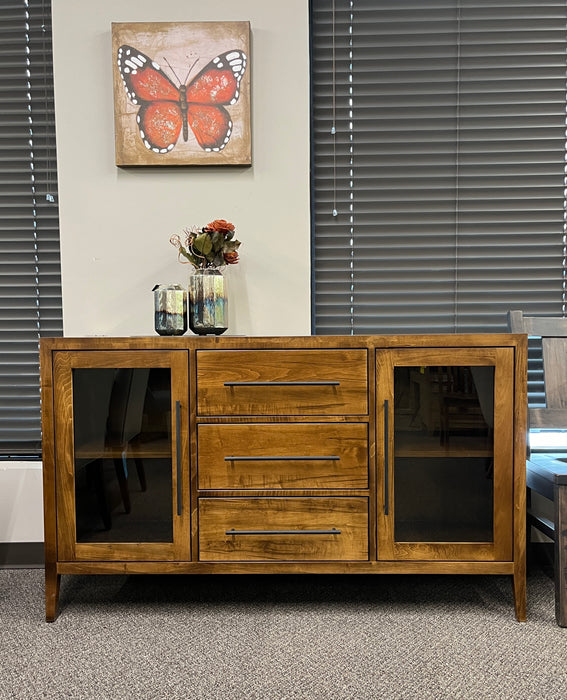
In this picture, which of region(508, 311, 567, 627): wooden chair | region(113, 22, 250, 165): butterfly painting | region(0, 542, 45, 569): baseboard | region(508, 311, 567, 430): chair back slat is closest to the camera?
region(508, 311, 567, 627): wooden chair

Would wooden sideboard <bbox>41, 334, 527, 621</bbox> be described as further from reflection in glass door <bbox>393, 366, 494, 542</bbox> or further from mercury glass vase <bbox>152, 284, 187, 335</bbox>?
mercury glass vase <bbox>152, 284, 187, 335</bbox>

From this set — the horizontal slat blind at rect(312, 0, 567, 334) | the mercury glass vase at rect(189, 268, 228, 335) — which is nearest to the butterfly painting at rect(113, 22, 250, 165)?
the horizontal slat blind at rect(312, 0, 567, 334)

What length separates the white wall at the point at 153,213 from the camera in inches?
73.9

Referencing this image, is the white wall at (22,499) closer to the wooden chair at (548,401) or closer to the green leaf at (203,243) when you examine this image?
the green leaf at (203,243)

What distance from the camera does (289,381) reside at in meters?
1.48

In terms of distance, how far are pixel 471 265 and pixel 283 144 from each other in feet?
2.58

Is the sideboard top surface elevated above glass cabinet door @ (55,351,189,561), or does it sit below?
above

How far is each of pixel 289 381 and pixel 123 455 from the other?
51 cm

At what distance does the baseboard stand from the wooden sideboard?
0.57 meters

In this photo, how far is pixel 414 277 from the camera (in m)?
1.95

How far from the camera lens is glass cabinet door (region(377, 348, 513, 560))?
1.47m

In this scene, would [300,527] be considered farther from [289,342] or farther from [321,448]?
[289,342]

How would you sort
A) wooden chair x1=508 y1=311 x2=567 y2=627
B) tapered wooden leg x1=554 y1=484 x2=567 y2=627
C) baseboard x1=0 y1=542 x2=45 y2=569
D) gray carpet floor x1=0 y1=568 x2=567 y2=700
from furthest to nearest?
baseboard x1=0 y1=542 x2=45 y2=569 < wooden chair x1=508 y1=311 x2=567 y2=627 < tapered wooden leg x1=554 y1=484 x2=567 y2=627 < gray carpet floor x1=0 y1=568 x2=567 y2=700

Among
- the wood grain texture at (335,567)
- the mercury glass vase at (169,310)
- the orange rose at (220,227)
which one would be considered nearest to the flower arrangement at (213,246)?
the orange rose at (220,227)
